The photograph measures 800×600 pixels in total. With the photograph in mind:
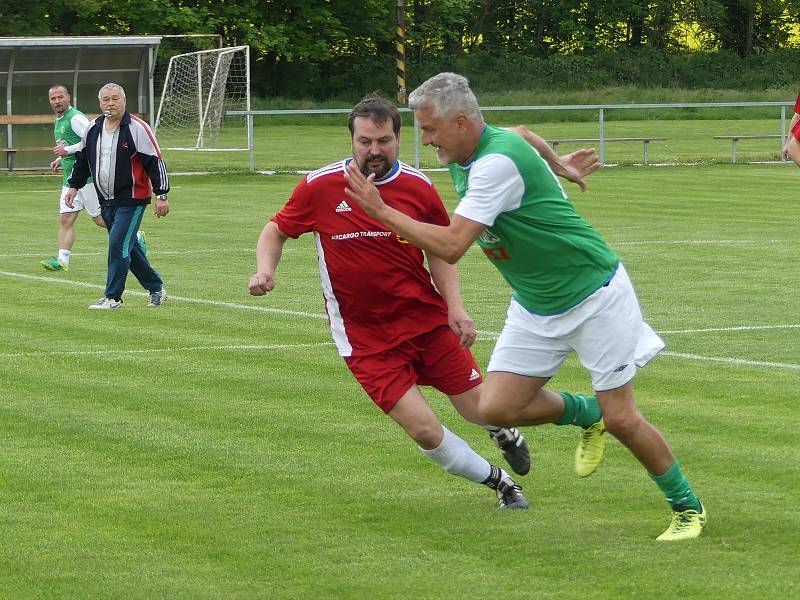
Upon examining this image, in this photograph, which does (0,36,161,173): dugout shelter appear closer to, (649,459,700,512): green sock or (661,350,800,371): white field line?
(661,350,800,371): white field line

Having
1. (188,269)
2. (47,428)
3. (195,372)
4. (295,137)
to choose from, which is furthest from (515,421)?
(295,137)

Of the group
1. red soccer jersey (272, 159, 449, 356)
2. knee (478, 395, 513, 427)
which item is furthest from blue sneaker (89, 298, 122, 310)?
knee (478, 395, 513, 427)

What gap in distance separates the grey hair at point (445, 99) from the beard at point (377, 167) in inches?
26.8

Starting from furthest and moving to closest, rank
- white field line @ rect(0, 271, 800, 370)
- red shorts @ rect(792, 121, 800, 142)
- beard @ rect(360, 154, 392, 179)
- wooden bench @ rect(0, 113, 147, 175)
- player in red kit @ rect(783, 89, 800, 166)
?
wooden bench @ rect(0, 113, 147, 175) → white field line @ rect(0, 271, 800, 370) → red shorts @ rect(792, 121, 800, 142) → player in red kit @ rect(783, 89, 800, 166) → beard @ rect(360, 154, 392, 179)

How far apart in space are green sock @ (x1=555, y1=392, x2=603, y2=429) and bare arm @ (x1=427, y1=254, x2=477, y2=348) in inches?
19.3

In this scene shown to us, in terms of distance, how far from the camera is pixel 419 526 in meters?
6.70

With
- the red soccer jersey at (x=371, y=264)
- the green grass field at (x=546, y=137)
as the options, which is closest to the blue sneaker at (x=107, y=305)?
the red soccer jersey at (x=371, y=264)

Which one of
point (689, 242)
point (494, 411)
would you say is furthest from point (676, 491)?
point (689, 242)

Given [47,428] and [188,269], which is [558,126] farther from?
[47,428]

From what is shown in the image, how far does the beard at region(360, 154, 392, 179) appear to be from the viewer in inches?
266

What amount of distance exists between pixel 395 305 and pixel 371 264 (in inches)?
8.5

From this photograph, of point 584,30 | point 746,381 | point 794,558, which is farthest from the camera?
point 584,30

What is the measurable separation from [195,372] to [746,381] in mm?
3741

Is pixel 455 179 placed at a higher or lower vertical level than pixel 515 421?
higher
